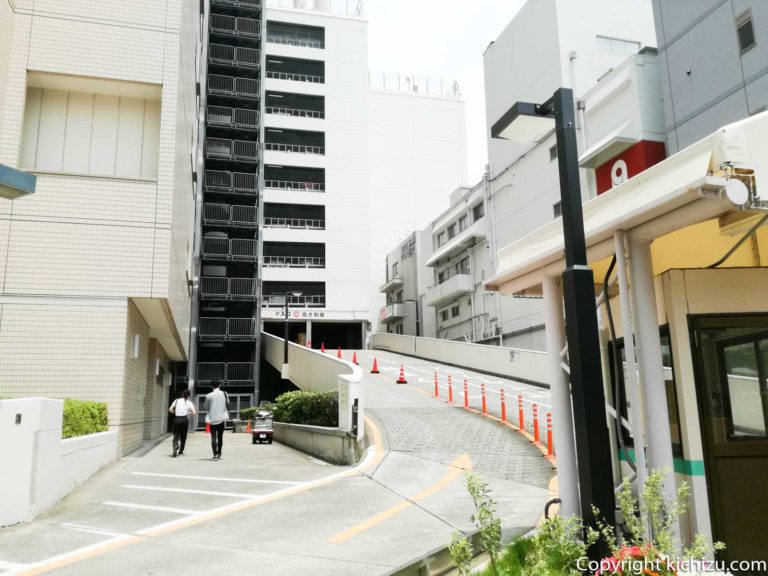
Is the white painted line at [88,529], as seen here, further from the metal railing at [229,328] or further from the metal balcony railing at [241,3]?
the metal balcony railing at [241,3]

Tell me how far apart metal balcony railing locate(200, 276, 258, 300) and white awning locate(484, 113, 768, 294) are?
34.7 metres

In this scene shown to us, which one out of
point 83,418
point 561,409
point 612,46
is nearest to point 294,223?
point 612,46

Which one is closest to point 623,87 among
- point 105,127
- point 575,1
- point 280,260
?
point 575,1

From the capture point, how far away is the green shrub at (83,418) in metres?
9.45

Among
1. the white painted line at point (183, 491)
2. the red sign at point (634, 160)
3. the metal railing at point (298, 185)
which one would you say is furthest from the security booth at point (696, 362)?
the metal railing at point (298, 185)

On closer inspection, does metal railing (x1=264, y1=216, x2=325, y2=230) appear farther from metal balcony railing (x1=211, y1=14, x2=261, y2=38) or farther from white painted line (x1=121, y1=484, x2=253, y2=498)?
white painted line (x1=121, y1=484, x2=253, y2=498)

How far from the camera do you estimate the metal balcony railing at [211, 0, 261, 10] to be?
41094mm

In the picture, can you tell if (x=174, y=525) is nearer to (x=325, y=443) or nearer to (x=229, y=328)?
(x=325, y=443)

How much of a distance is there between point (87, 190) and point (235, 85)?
102 ft

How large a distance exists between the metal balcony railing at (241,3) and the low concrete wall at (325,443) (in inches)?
1348

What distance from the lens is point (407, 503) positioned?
8.50 m

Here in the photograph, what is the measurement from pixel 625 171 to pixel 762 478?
21.1 meters

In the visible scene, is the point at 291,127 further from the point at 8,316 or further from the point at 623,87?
the point at 8,316
